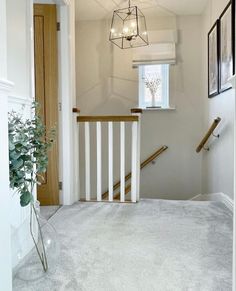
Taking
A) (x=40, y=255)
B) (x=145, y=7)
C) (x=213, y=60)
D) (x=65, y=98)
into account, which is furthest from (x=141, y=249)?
(x=145, y=7)

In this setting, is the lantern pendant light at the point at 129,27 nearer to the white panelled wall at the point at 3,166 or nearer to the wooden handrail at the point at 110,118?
the wooden handrail at the point at 110,118

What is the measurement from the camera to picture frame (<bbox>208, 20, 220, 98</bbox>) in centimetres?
322

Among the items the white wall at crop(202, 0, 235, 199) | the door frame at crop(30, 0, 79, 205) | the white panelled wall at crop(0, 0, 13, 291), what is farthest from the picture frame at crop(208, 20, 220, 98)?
the white panelled wall at crop(0, 0, 13, 291)

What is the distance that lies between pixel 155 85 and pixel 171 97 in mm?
297

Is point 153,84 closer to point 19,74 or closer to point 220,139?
point 220,139

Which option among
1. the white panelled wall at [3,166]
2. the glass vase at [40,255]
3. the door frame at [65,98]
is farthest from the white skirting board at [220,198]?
the white panelled wall at [3,166]

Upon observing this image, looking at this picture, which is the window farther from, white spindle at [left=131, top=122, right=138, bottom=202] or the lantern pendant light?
white spindle at [left=131, top=122, right=138, bottom=202]

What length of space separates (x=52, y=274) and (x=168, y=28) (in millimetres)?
3729

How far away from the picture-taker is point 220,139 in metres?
3.21

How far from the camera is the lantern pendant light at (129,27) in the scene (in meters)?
3.16

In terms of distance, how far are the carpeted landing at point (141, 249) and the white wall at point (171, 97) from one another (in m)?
1.50

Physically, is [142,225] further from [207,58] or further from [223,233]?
[207,58]

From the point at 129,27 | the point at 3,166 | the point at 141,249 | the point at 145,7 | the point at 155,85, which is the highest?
the point at 145,7

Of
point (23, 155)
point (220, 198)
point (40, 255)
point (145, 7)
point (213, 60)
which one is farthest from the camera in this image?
point (145, 7)
